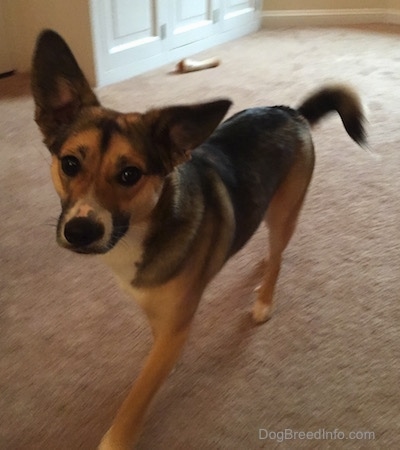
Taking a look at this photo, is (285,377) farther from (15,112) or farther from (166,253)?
(15,112)

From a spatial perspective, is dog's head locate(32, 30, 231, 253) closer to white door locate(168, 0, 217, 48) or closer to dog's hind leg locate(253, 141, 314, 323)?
dog's hind leg locate(253, 141, 314, 323)

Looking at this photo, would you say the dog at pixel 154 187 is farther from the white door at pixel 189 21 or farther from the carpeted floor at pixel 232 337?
the white door at pixel 189 21

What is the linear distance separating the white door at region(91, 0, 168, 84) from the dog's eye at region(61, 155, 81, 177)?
8.23 ft

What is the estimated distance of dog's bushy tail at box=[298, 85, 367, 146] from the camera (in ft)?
5.40

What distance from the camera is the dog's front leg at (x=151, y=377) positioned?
4.35ft

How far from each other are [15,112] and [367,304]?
94.6 inches

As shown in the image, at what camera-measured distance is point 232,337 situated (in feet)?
5.60

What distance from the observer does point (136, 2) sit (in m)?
3.58

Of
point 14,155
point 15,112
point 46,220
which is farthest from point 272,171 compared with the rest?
point 15,112

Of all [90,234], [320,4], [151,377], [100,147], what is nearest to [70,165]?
[100,147]

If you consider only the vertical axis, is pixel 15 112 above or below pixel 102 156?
below

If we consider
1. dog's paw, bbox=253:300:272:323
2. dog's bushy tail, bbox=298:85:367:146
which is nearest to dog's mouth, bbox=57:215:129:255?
dog's paw, bbox=253:300:272:323

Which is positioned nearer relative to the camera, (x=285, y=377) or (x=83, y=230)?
(x=83, y=230)

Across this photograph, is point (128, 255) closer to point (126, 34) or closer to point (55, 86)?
point (55, 86)
